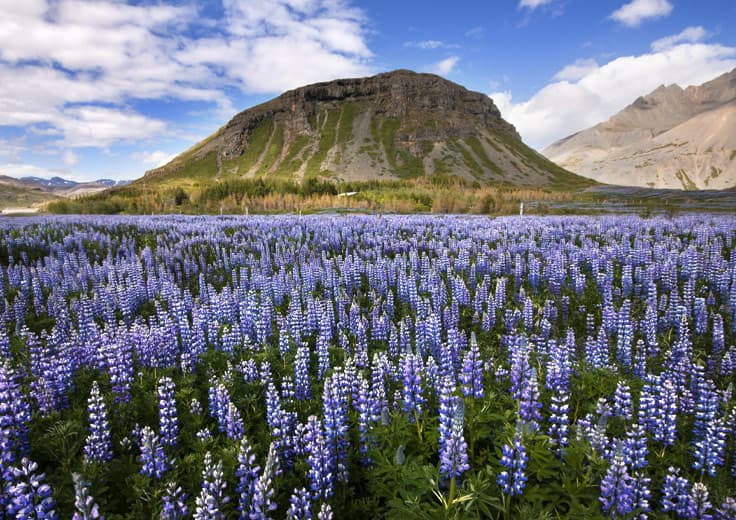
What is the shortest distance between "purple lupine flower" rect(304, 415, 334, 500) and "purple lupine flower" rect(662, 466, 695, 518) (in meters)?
2.53

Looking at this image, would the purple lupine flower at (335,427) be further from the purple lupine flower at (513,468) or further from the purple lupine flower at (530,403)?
the purple lupine flower at (530,403)

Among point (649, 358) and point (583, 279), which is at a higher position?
point (583, 279)

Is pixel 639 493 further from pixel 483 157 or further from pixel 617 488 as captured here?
pixel 483 157

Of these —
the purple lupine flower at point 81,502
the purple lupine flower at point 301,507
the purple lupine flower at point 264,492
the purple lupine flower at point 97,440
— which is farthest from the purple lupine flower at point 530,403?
the purple lupine flower at point 97,440

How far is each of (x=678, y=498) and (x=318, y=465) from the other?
2743 millimetres

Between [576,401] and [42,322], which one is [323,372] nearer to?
[576,401]

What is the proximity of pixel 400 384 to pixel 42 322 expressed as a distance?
24.0 ft

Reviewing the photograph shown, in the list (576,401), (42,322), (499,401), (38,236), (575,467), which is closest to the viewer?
(575,467)

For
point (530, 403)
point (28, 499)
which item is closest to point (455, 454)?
point (530, 403)

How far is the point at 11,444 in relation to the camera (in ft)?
10.4

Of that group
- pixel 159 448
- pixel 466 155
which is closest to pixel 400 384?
pixel 159 448

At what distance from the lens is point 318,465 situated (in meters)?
3.04

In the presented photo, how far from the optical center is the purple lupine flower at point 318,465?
3029 millimetres

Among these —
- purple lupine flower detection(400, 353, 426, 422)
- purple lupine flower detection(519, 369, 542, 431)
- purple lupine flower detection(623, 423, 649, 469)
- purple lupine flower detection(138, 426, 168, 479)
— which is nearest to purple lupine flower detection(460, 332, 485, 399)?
purple lupine flower detection(400, 353, 426, 422)
